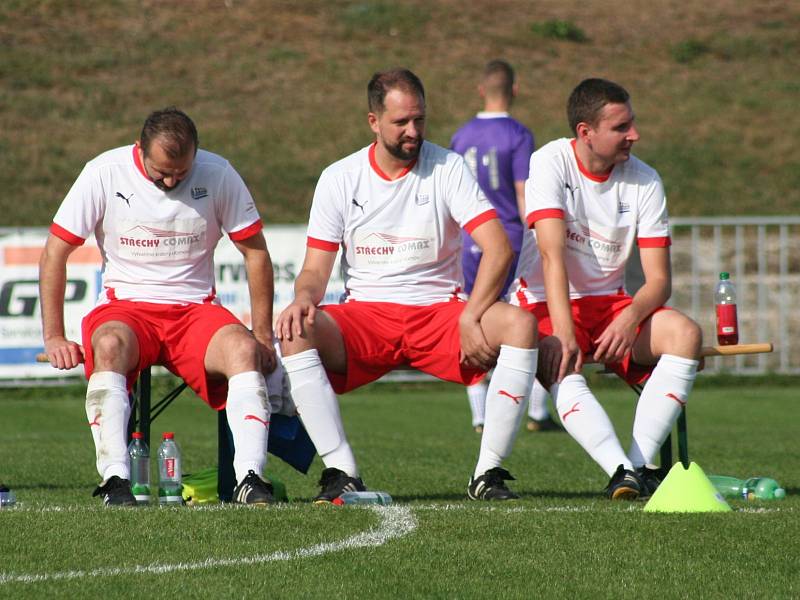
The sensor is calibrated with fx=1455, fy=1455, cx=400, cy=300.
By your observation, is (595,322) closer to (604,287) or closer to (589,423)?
(604,287)

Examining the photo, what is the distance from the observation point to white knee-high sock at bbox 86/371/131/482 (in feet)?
19.4

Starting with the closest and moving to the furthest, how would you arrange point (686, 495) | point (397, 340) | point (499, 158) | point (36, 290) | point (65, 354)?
1. point (686, 495)
2. point (65, 354)
3. point (397, 340)
4. point (499, 158)
5. point (36, 290)

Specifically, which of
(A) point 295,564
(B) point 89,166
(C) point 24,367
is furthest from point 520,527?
(C) point 24,367

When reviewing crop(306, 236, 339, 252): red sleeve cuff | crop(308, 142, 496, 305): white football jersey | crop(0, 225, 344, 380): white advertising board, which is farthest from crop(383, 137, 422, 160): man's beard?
crop(0, 225, 344, 380): white advertising board

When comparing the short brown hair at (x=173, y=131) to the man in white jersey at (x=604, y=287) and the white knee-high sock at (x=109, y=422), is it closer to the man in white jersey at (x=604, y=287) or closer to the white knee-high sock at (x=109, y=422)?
the white knee-high sock at (x=109, y=422)

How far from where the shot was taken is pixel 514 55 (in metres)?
30.3

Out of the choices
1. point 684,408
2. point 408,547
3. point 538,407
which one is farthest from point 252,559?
point 538,407

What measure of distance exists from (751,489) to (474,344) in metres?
1.54

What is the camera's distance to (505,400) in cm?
621

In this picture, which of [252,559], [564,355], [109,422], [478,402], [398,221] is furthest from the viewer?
[478,402]

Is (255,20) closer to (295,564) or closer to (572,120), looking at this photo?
(572,120)

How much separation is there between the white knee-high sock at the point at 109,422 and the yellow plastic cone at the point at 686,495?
2116 millimetres

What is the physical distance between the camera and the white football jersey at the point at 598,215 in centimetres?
665

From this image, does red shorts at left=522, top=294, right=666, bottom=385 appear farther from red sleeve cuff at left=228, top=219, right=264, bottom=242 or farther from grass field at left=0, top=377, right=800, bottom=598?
red sleeve cuff at left=228, top=219, right=264, bottom=242
